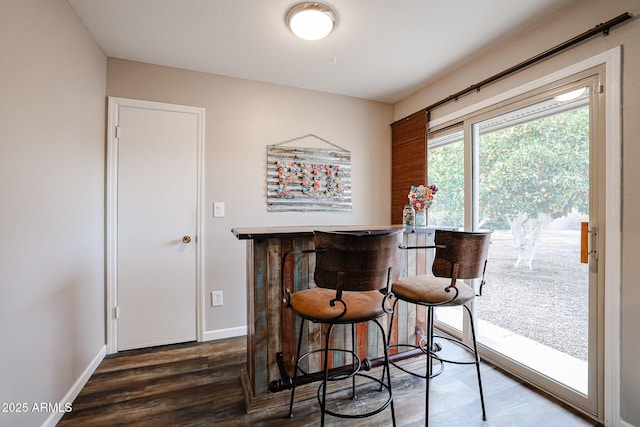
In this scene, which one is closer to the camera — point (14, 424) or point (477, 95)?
point (14, 424)

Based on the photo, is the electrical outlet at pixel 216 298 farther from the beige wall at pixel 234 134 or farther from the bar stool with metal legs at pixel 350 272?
the bar stool with metal legs at pixel 350 272

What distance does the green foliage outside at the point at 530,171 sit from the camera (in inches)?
70.3

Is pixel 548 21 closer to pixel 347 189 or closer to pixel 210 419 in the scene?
pixel 347 189

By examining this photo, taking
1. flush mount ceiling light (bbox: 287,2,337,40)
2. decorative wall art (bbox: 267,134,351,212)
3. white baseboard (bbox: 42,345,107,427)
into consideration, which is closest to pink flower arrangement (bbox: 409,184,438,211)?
decorative wall art (bbox: 267,134,351,212)

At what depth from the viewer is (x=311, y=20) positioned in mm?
1812

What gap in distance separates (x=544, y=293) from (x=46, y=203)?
10.6 feet

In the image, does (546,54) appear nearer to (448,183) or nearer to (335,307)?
(448,183)

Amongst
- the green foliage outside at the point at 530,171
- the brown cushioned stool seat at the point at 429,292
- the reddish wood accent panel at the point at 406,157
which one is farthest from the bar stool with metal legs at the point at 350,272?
the reddish wood accent panel at the point at 406,157

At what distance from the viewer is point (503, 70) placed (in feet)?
7.02

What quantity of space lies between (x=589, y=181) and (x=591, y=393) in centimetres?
127

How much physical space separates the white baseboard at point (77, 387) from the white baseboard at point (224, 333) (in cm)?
79

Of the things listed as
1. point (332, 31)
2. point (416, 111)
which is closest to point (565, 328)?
point (416, 111)

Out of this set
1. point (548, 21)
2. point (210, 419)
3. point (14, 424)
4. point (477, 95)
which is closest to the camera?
point (14, 424)

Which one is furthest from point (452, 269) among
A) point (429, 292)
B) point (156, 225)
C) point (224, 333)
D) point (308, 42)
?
point (156, 225)
